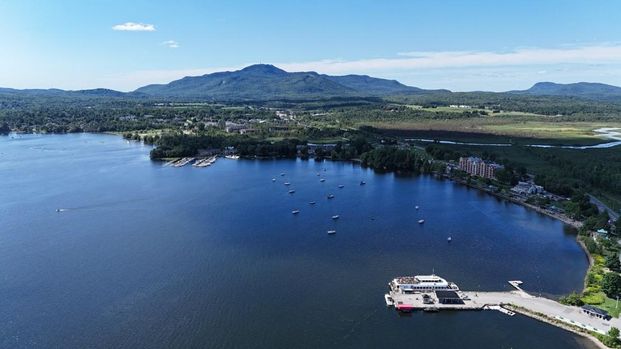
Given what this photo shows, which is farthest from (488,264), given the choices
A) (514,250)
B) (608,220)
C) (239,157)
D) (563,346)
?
(239,157)

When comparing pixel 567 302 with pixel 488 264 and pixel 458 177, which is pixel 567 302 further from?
pixel 458 177

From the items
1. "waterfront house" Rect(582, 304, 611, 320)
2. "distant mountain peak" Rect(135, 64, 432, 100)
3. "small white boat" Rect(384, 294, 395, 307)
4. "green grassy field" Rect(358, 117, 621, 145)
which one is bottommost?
"small white boat" Rect(384, 294, 395, 307)

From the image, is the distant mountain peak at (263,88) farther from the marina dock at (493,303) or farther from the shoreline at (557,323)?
the shoreline at (557,323)

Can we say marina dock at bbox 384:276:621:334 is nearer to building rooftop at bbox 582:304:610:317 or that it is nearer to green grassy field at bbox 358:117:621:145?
building rooftop at bbox 582:304:610:317

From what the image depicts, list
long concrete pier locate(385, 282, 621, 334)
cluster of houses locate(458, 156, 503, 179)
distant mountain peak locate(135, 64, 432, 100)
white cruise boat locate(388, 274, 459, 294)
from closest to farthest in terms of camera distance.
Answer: long concrete pier locate(385, 282, 621, 334) → white cruise boat locate(388, 274, 459, 294) → cluster of houses locate(458, 156, 503, 179) → distant mountain peak locate(135, 64, 432, 100)

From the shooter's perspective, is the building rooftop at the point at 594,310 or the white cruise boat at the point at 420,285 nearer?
the building rooftop at the point at 594,310

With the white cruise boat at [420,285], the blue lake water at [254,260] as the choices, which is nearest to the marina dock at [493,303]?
the white cruise boat at [420,285]

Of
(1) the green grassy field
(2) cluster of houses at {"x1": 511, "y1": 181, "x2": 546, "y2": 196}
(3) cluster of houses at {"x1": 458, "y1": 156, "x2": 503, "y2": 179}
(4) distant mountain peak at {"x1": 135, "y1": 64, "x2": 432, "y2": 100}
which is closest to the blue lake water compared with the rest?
(2) cluster of houses at {"x1": 511, "y1": 181, "x2": 546, "y2": 196}
